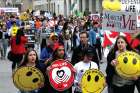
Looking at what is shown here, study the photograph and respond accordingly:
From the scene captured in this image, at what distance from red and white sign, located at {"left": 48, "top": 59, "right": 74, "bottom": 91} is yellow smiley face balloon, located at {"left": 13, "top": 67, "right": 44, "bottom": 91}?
0.54 ft

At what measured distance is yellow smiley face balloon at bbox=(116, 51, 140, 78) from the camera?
808 cm

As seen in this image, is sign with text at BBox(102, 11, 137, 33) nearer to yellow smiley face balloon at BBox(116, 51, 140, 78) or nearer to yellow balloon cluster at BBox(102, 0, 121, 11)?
yellow balloon cluster at BBox(102, 0, 121, 11)

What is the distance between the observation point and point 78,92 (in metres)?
8.59

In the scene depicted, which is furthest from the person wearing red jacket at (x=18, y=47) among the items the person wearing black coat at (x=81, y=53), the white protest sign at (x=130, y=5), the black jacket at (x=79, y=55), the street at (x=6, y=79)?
the black jacket at (x=79, y=55)

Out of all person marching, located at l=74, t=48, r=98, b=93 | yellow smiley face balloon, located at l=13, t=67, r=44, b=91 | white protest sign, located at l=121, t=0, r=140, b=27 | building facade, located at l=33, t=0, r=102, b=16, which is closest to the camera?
yellow smiley face balloon, located at l=13, t=67, r=44, b=91

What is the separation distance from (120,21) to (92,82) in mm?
2570

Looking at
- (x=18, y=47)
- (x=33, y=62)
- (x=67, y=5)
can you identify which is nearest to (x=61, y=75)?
(x=33, y=62)

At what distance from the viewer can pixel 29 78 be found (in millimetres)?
8086

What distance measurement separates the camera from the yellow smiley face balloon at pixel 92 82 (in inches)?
328

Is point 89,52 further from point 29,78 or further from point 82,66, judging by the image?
point 29,78

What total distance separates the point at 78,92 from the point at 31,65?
0.92m

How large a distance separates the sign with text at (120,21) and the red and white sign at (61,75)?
93.4 inches

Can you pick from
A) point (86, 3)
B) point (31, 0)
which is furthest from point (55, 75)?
point (31, 0)

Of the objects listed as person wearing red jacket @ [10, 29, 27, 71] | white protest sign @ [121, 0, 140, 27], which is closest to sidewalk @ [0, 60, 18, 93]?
person wearing red jacket @ [10, 29, 27, 71]
